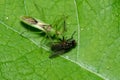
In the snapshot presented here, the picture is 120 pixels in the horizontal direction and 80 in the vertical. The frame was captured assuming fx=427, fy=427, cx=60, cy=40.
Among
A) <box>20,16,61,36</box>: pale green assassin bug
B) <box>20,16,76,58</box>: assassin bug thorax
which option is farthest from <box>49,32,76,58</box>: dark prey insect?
<box>20,16,61,36</box>: pale green assassin bug

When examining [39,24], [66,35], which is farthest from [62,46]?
[39,24]

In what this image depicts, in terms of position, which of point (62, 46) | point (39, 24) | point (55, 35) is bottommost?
point (62, 46)

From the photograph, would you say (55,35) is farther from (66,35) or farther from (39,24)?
(39,24)

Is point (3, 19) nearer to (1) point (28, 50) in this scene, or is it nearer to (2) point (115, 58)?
(1) point (28, 50)

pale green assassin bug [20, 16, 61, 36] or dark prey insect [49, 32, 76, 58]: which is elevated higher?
pale green assassin bug [20, 16, 61, 36]

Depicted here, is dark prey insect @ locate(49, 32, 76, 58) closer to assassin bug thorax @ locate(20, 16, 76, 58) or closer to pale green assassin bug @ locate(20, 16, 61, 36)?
assassin bug thorax @ locate(20, 16, 76, 58)
